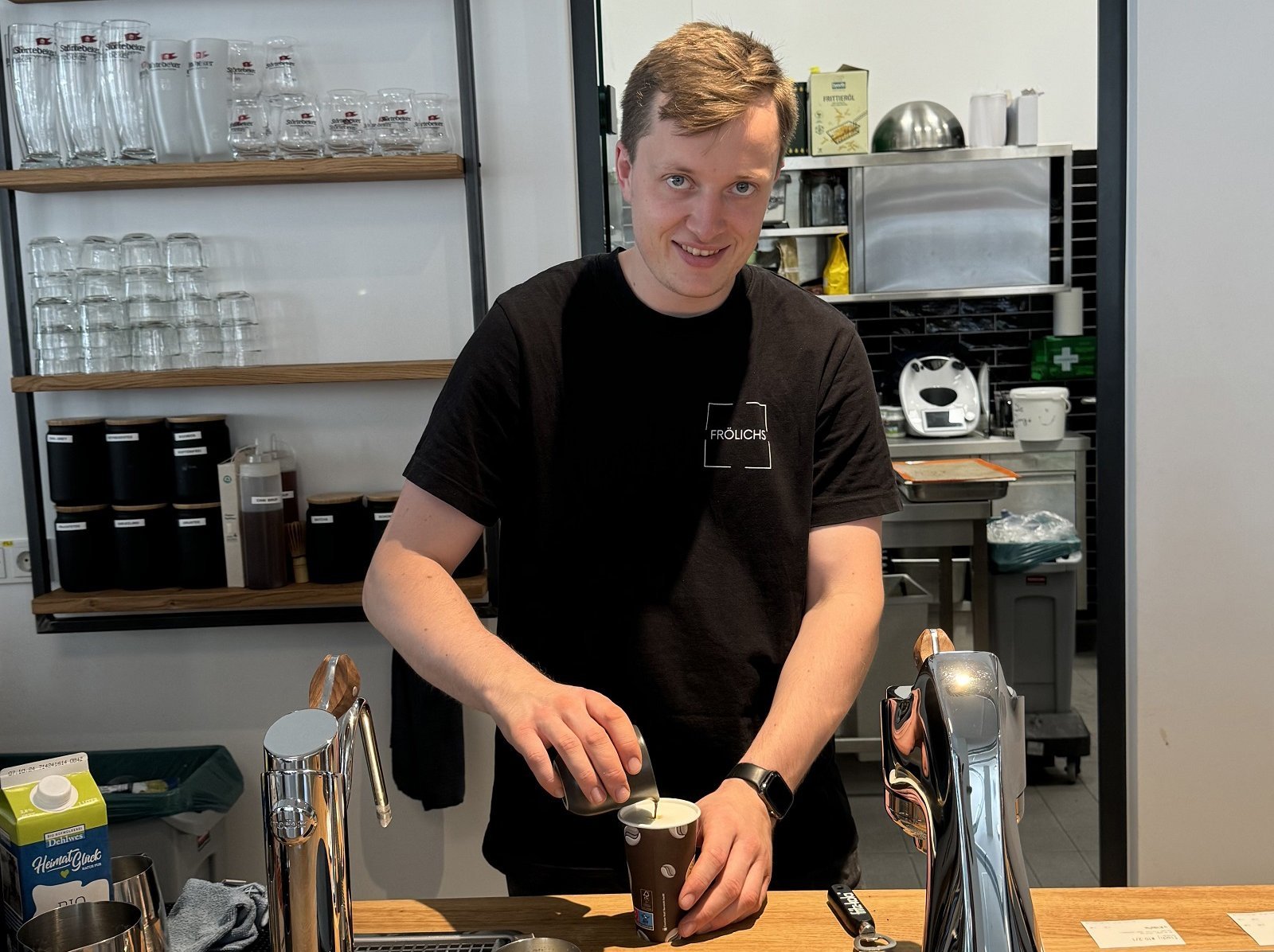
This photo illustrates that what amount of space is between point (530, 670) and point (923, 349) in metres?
4.64

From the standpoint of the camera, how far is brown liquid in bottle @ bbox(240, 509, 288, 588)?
2.58 meters

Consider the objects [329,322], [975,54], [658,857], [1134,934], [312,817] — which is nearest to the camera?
[312,817]

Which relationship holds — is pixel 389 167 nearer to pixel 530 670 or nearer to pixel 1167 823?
pixel 530 670

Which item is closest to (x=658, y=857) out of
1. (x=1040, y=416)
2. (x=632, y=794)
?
(x=632, y=794)

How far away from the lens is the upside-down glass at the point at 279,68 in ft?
8.39

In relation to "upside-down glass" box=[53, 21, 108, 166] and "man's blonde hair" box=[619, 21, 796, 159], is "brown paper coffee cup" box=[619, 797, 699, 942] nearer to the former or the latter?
"man's blonde hair" box=[619, 21, 796, 159]

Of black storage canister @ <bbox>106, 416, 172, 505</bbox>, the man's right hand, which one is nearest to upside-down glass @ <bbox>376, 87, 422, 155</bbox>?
black storage canister @ <bbox>106, 416, 172, 505</bbox>

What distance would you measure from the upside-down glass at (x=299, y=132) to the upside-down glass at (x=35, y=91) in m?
0.48

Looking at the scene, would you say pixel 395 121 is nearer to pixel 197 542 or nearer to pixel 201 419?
pixel 201 419

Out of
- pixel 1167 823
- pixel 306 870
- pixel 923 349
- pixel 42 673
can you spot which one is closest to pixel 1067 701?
pixel 1167 823

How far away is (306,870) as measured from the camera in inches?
35.8

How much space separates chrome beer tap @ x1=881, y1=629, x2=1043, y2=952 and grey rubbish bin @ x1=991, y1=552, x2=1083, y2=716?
10.9ft

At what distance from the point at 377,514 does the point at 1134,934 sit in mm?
1828

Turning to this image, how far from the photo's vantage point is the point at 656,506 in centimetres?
156
